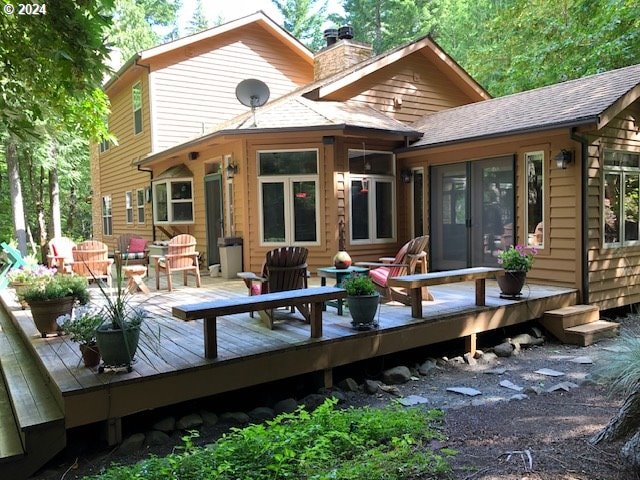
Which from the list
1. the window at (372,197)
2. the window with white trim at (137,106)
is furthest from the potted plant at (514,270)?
the window with white trim at (137,106)

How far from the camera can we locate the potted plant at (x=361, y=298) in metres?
4.72

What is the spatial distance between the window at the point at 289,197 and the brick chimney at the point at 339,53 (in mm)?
4180

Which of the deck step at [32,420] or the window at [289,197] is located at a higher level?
the window at [289,197]

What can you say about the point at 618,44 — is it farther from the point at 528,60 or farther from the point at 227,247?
the point at 227,247

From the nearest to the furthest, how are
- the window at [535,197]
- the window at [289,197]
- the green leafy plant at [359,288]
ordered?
the green leafy plant at [359,288] → the window at [535,197] → the window at [289,197]

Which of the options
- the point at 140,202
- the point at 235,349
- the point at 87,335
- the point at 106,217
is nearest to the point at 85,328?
the point at 87,335

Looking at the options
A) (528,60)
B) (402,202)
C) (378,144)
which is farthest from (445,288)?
(528,60)

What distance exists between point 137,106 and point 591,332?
39.8ft

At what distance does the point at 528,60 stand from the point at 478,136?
9.31m

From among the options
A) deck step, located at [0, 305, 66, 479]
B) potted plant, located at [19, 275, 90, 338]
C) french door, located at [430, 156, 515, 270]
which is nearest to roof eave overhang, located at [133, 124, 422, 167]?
french door, located at [430, 156, 515, 270]

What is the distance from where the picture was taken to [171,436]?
3.77 m

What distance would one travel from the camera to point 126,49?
19.5 meters

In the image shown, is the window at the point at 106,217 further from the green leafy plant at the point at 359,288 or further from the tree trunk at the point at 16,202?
the green leafy plant at the point at 359,288

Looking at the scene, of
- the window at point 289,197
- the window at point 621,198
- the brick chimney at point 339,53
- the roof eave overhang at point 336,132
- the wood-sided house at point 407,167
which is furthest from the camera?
the brick chimney at point 339,53
